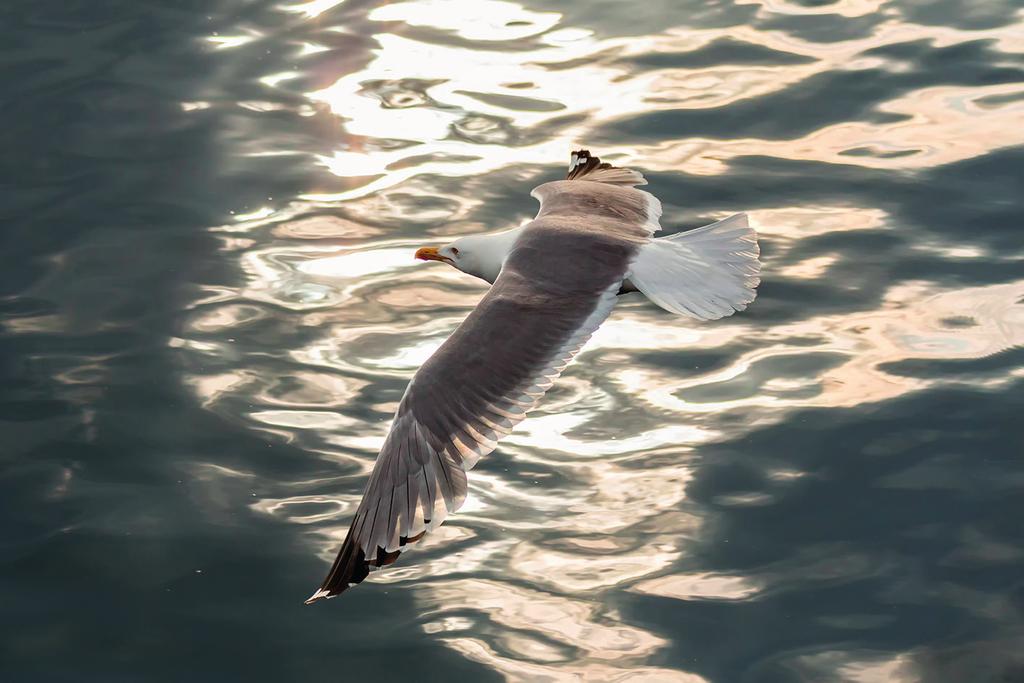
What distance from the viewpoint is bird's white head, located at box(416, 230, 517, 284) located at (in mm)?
6434

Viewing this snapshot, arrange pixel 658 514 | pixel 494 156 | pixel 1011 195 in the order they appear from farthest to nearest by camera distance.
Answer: pixel 494 156 < pixel 1011 195 < pixel 658 514

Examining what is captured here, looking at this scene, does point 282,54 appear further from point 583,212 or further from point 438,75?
point 583,212

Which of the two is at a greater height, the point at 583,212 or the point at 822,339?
the point at 583,212

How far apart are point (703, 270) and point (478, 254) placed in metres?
1.17

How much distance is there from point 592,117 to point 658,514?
12.9ft

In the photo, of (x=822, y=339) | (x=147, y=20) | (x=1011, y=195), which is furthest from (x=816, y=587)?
(x=147, y=20)

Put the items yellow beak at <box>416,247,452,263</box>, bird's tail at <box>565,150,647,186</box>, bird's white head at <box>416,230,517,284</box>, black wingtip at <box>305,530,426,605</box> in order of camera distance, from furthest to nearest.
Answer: bird's tail at <box>565,150,647,186</box>
yellow beak at <box>416,247,452,263</box>
bird's white head at <box>416,230,517,284</box>
black wingtip at <box>305,530,426,605</box>

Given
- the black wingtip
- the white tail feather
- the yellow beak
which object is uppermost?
the white tail feather

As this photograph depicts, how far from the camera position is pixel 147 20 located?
10234 mm

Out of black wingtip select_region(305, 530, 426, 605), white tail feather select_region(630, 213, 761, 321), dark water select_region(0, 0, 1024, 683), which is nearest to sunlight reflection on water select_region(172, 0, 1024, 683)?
dark water select_region(0, 0, 1024, 683)

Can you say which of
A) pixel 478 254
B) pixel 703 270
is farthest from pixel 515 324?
pixel 478 254

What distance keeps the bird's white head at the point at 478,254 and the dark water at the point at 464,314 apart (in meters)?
0.52

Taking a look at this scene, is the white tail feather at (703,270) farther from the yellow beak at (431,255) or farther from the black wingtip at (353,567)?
the black wingtip at (353,567)

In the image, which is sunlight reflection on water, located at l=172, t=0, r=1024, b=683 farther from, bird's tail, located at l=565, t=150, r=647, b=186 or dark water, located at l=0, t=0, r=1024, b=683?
bird's tail, located at l=565, t=150, r=647, b=186
